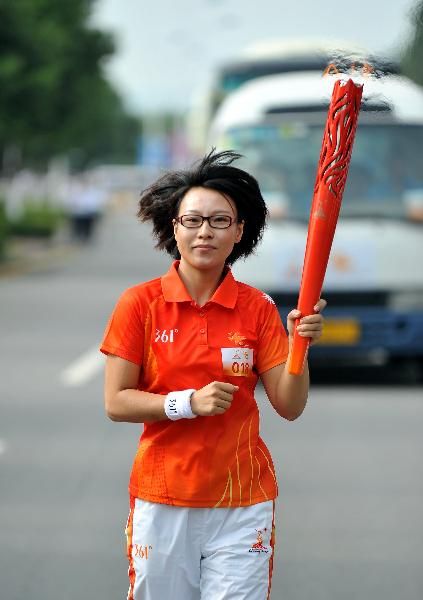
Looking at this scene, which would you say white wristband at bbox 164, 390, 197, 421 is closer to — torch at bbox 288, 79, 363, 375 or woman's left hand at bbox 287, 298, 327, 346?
woman's left hand at bbox 287, 298, 327, 346

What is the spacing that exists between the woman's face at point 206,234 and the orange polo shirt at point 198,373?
7cm

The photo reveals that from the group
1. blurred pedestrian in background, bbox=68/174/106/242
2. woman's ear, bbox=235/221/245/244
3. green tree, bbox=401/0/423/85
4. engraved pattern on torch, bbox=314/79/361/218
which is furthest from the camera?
blurred pedestrian in background, bbox=68/174/106/242

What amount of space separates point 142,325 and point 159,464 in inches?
13.7

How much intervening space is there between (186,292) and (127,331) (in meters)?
0.18

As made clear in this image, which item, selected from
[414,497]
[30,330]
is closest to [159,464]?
[414,497]

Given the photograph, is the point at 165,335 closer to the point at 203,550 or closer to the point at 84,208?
→ the point at 203,550

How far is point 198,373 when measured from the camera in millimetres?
4023

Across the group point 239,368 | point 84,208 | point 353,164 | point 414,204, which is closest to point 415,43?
point 239,368

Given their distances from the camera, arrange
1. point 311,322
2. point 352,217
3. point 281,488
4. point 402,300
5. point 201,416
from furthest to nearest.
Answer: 1. point 352,217
2. point 402,300
3. point 281,488
4. point 201,416
5. point 311,322

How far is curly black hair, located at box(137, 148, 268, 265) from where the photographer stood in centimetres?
410

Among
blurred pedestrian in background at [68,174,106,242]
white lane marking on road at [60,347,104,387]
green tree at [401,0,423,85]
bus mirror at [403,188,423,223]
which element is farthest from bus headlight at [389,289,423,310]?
blurred pedestrian in background at [68,174,106,242]

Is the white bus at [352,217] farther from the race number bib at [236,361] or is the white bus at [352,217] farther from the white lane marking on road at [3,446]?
the race number bib at [236,361]

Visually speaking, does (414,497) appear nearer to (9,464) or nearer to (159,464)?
(9,464)

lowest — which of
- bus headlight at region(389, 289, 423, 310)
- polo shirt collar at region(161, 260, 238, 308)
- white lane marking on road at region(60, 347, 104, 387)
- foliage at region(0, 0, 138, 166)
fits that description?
polo shirt collar at region(161, 260, 238, 308)
